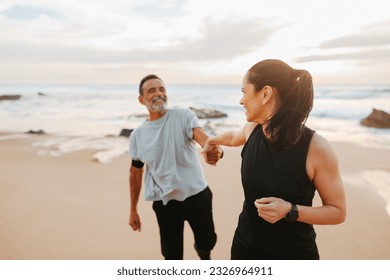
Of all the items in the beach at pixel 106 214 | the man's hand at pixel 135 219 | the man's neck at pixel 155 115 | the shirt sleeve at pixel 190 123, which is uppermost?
the man's neck at pixel 155 115

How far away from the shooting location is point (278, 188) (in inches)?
60.4

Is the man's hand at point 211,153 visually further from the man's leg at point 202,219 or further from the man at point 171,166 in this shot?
the man's leg at point 202,219

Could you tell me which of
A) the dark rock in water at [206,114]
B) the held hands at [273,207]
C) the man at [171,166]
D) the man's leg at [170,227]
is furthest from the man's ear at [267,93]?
the dark rock in water at [206,114]

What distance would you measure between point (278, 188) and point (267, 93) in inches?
16.0

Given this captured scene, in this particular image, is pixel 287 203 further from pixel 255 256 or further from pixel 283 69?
pixel 283 69

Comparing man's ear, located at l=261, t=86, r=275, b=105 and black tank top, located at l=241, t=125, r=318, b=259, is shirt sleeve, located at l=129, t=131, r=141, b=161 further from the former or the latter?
man's ear, located at l=261, t=86, r=275, b=105

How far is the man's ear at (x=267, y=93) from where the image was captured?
149 cm

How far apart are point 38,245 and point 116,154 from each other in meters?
3.53

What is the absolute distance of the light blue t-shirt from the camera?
8.14ft

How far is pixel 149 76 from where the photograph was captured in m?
2.73

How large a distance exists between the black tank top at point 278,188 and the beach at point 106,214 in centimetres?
177

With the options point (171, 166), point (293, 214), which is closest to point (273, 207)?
point (293, 214)

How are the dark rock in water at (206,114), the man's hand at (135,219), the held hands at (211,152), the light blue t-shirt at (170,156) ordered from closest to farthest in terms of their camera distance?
the held hands at (211,152), the light blue t-shirt at (170,156), the man's hand at (135,219), the dark rock in water at (206,114)
